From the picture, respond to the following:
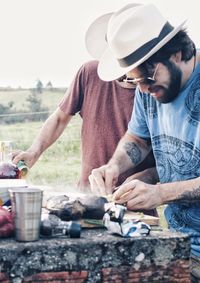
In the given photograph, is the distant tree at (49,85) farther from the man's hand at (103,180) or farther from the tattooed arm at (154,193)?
the tattooed arm at (154,193)

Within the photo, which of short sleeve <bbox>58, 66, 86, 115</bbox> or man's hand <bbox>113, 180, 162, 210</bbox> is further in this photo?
short sleeve <bbox>58, 66, 86, 115</bbox>

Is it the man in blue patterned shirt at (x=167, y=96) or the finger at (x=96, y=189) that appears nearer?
the man in blue patterned shirt at (x=167, y=96)

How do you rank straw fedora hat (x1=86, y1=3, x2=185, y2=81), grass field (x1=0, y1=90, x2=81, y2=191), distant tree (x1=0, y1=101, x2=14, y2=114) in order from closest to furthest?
straw fedora hat (x1=86, y1=3, x2=185, y2=81) → grass field (x1=0, y1=90, x2=81, y2=191) → distant tree (x1=0, y1=101, x2=14, y2=114)

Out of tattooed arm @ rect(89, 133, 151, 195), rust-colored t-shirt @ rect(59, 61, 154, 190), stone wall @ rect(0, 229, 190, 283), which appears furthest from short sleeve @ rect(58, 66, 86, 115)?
stone wall @ rect(0, 229, 190, 283)

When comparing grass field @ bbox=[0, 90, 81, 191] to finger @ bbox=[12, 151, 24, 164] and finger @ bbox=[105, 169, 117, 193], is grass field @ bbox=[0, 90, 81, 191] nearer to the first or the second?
finger @ bbox=[12, 151, 24, 164]

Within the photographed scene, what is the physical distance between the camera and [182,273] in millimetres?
3146

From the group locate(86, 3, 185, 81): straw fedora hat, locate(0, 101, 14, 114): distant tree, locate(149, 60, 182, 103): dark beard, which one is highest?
locate(86, 3, 185, 81): straw fedora hat

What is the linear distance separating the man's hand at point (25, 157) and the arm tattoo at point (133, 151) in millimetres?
875

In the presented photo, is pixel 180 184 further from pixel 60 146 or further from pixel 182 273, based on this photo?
pixel 60 146

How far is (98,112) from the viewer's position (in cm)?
512

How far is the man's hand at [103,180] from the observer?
4.15m

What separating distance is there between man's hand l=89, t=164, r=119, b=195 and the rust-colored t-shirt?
0.69m

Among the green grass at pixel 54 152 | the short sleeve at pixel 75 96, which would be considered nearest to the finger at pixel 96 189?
the short sleeve at pixel 75 96

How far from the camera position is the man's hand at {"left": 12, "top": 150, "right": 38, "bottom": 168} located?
4820mm
